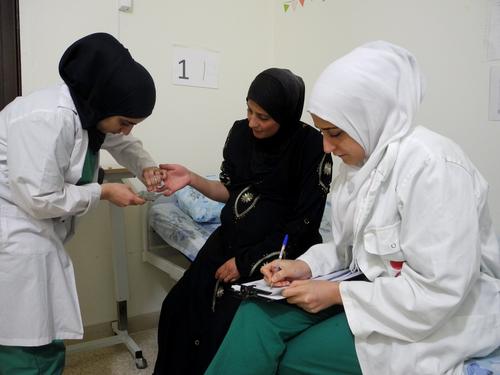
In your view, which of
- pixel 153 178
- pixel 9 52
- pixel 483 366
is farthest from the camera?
pixel 9 52

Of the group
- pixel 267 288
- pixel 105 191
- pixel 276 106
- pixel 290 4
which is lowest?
pixel 267 288

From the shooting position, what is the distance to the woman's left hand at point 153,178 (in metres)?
1.63

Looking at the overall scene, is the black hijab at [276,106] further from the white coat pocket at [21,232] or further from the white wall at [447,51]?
the white coat pocket at [21,232]

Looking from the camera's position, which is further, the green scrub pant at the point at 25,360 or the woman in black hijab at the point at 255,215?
the woman in black hijab at the point at 255,215

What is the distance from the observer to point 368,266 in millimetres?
1083

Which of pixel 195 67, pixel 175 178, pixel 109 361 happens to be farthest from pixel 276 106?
pixel 109 361

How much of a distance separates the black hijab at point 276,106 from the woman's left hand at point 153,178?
35cm

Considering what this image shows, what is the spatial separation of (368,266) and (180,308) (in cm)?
80

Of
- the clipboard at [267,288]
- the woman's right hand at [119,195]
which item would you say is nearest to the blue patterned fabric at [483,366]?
the clipboard at [267,288]

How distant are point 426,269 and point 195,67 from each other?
173 centimetres

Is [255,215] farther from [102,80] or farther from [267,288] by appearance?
[102,80]

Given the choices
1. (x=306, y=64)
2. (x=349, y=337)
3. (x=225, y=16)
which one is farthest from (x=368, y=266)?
(x=225, y=16)

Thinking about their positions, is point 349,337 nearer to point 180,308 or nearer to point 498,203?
point 180,308

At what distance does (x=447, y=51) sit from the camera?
1.73 metres
